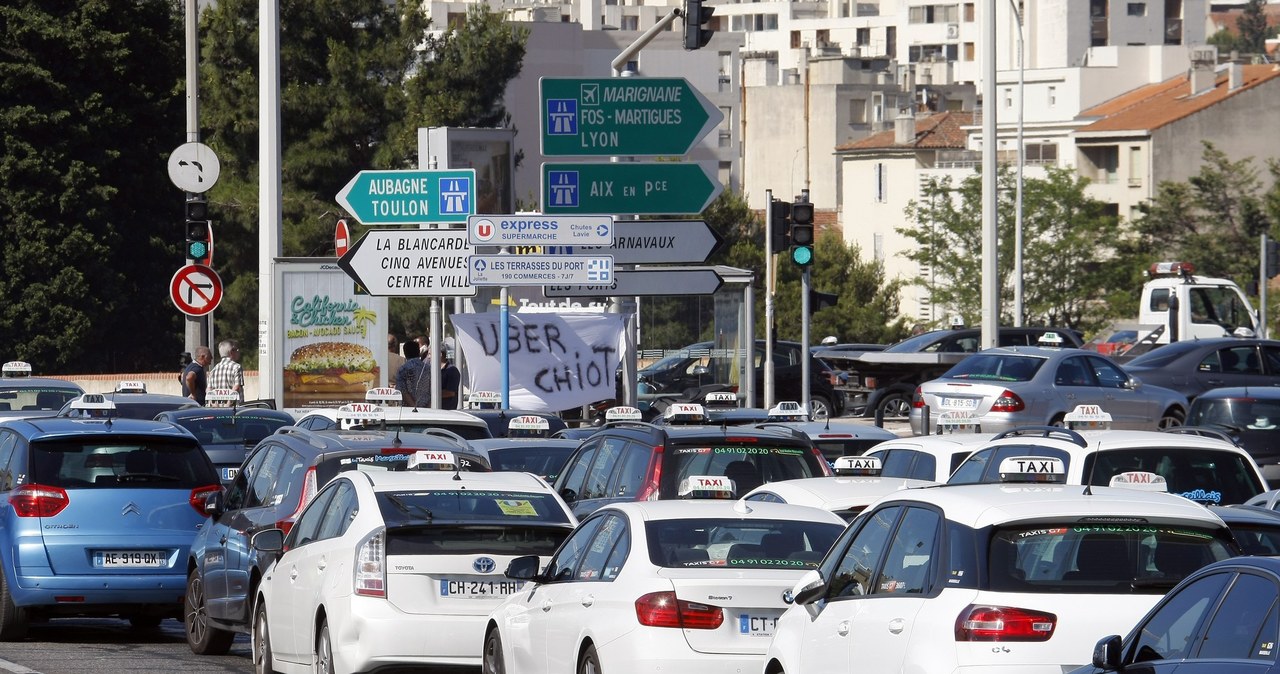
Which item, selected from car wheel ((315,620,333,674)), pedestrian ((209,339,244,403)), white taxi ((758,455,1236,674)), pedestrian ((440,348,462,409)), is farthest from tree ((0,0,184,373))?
white taxi ((758,455,1236,674))

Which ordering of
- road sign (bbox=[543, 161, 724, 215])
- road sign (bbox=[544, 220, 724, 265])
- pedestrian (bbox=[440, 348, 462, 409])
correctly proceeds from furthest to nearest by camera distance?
1. pedestrian (bbox=[440, 348, 462, 409])
2. road sign (bbox=[543, 161, 724, 215])
3. road sign (bbox=[544, 220, 724, 265])

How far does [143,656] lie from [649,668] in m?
6.04

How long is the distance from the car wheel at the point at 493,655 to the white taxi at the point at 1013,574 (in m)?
2.51

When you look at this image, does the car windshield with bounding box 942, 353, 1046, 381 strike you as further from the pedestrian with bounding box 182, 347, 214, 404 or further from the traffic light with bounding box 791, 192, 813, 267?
the pedestrian with bounding box 182, 347, 214, 404

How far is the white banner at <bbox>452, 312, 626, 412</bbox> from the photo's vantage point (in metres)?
25.2

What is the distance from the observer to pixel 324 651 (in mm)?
11203

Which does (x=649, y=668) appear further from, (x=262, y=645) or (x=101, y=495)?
(x=101, y=495)

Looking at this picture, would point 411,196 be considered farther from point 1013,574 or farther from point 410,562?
point 1013,574

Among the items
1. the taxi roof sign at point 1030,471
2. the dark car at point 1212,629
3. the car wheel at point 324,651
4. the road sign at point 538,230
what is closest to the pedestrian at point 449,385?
the road sign at point 538,230

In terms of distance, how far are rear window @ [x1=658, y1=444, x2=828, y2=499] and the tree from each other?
3797 cm

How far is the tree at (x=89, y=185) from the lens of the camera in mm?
50062

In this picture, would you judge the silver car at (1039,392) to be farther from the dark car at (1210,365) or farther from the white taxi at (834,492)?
the white taxi at (834,492)

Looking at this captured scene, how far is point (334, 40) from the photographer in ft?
180

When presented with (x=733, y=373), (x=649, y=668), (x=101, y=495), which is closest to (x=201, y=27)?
(x=733, y=373)
